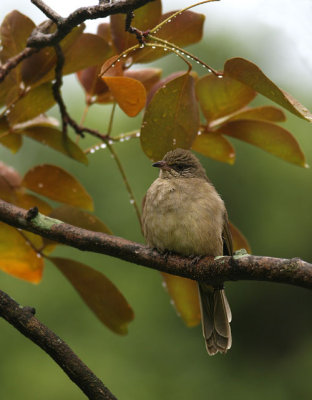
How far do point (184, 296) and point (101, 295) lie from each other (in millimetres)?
434

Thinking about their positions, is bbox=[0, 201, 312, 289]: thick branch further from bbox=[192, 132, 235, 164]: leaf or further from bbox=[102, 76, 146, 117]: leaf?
bbox=[192, 132, 235, 164]: leaf

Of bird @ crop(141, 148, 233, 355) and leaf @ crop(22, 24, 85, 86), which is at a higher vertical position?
leaf @ crop(22, 24, 85, 86)

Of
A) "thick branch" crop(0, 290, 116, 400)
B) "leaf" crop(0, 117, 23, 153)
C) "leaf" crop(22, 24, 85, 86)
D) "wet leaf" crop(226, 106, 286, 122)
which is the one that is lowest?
"thick branch" crop(0, 290, 116, 400)

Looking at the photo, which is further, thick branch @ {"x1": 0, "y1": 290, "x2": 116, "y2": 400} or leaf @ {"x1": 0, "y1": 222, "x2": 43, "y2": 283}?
leaf @ {"x1": 0, "y1": 222, "x2": 43, "y2": 283}

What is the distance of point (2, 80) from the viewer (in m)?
2.48

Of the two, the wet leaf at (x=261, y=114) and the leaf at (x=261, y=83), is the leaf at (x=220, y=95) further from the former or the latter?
the leaf at (x=261, y=83)

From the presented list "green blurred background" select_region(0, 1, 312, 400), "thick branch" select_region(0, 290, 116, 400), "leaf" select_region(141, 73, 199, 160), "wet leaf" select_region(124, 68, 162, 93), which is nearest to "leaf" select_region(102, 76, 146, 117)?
"leaf" select_region(141, 73, 199, 160)

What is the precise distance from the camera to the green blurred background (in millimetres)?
6750

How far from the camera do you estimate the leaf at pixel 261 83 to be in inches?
74.5

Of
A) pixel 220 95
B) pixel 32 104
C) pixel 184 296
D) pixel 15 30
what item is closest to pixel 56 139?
pixel 32 104

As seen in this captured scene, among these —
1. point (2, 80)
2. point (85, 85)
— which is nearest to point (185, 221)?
point (85, 85)

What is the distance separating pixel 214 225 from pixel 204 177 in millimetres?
603

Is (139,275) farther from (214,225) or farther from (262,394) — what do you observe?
(214,225)

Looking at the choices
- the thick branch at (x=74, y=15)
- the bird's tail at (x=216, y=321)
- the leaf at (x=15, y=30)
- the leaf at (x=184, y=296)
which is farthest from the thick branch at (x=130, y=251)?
the bird's tail at (x=216, y=321)
